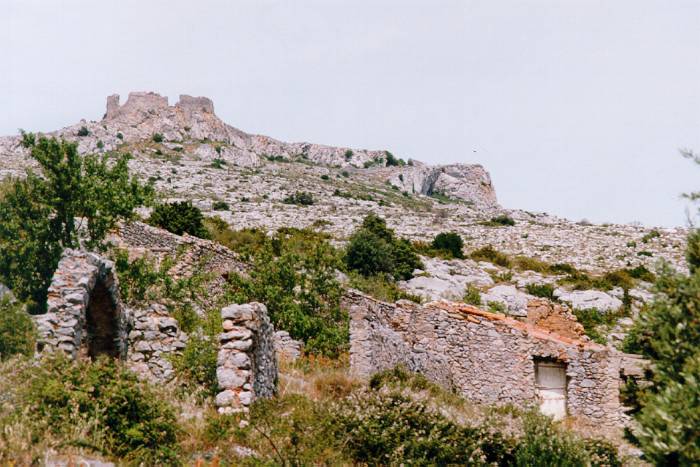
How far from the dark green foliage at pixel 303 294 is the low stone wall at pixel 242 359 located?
6.24 metres

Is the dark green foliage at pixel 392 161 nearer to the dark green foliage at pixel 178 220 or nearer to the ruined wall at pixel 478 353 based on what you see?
the dark green foliage at pixel 178 220

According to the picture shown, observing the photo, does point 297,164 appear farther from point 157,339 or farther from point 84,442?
point 84,442

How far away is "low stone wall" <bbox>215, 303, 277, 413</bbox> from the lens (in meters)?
11.1

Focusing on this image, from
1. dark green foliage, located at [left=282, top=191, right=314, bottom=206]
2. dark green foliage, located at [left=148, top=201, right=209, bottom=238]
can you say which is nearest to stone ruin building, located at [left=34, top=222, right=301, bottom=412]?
dark green foliage, located at [left=148, top=201, right=209, bottom=238]

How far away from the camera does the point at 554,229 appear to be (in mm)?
58969

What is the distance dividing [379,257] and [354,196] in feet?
135

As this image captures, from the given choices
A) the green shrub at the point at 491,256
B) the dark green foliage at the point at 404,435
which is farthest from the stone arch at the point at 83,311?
the green shrub at the point at 491,256

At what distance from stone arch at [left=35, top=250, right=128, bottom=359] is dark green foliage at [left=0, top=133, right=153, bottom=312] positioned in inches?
190

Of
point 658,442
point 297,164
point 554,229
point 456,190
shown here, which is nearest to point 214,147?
point 297,164

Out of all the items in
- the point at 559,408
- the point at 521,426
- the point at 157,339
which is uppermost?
the point at 157,339

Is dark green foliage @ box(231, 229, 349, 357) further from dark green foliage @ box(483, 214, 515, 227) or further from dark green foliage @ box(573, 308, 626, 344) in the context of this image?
dark green foliage @ box(483, 214, 515, 227)

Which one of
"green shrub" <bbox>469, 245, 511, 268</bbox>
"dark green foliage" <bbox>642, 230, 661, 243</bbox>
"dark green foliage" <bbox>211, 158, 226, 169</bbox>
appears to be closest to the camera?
"green shrub" <bbox>469, 245, 511, 268</bbox>

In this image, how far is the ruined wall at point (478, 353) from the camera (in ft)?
58.3

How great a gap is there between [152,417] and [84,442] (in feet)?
3.66
